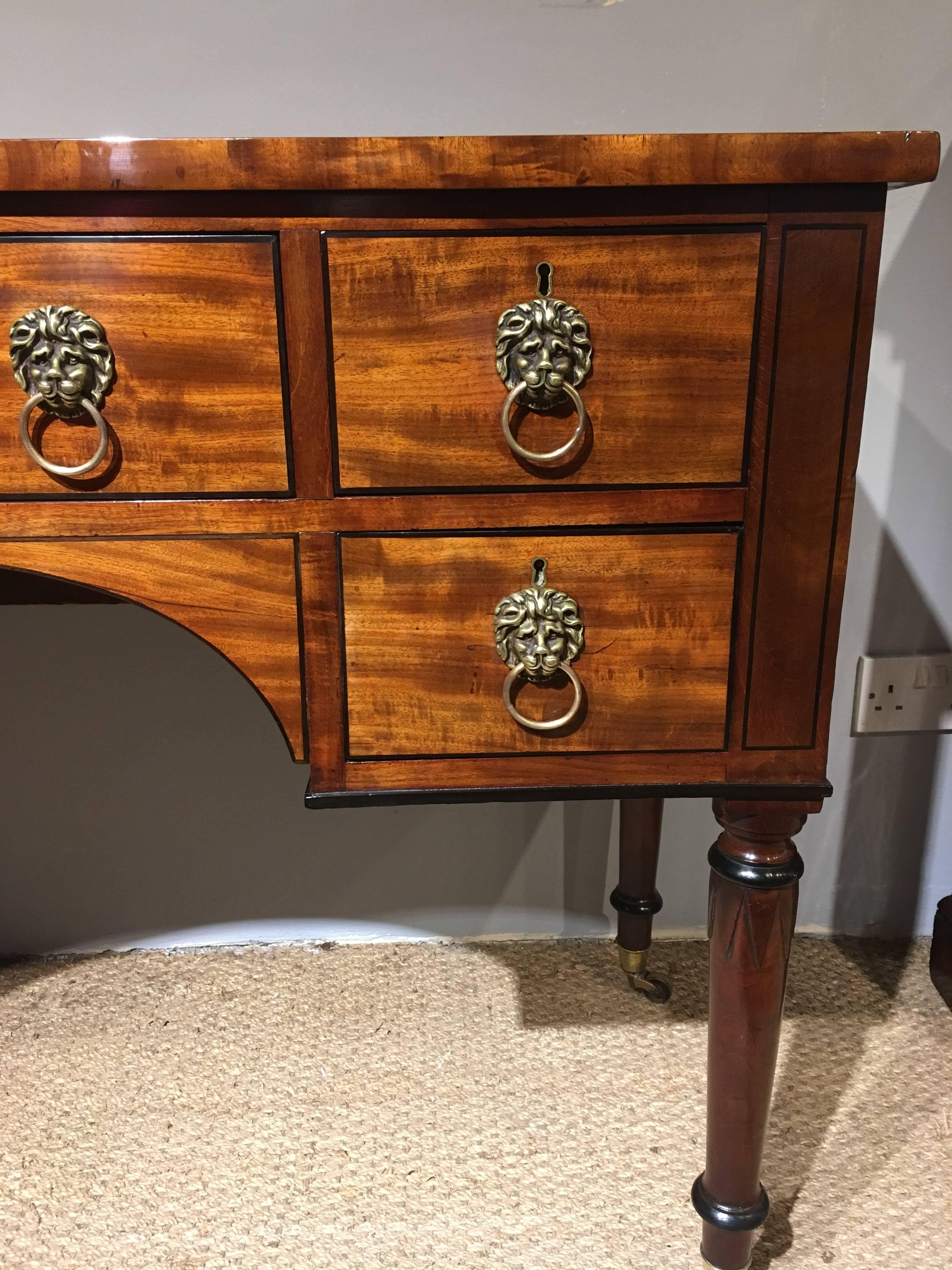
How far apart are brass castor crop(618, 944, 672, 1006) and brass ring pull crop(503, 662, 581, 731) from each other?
51 cm

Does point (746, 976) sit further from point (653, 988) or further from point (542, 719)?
point (653, 988)

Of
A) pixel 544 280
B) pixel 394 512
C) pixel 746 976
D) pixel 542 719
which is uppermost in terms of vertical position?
pixel 544 280

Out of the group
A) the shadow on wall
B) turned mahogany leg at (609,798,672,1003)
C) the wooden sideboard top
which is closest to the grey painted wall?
the shadow on wall

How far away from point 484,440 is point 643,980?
0.68 meters

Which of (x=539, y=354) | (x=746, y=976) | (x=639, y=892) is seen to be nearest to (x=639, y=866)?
(x=639, y=892)

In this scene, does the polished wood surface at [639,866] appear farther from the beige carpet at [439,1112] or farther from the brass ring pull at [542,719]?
the brass ring pull at [542,719]

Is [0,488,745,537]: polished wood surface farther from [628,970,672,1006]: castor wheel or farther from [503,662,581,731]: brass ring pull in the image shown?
[628,970,672,1006]: castor wheel

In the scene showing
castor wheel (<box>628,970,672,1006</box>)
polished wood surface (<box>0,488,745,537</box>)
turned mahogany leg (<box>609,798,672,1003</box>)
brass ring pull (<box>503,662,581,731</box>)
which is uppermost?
polished wood surface (<box>0,488,745,537</box>)

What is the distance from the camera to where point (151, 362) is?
19.1 inches

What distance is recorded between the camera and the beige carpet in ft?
2.27

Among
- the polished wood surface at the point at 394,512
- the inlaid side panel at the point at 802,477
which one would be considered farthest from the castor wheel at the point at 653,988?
the polished wood surface at the point at 394,512

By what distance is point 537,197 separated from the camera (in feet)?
1.52

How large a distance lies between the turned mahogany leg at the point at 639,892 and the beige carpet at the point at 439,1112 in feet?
0.10

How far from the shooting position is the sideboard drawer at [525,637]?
52cm
